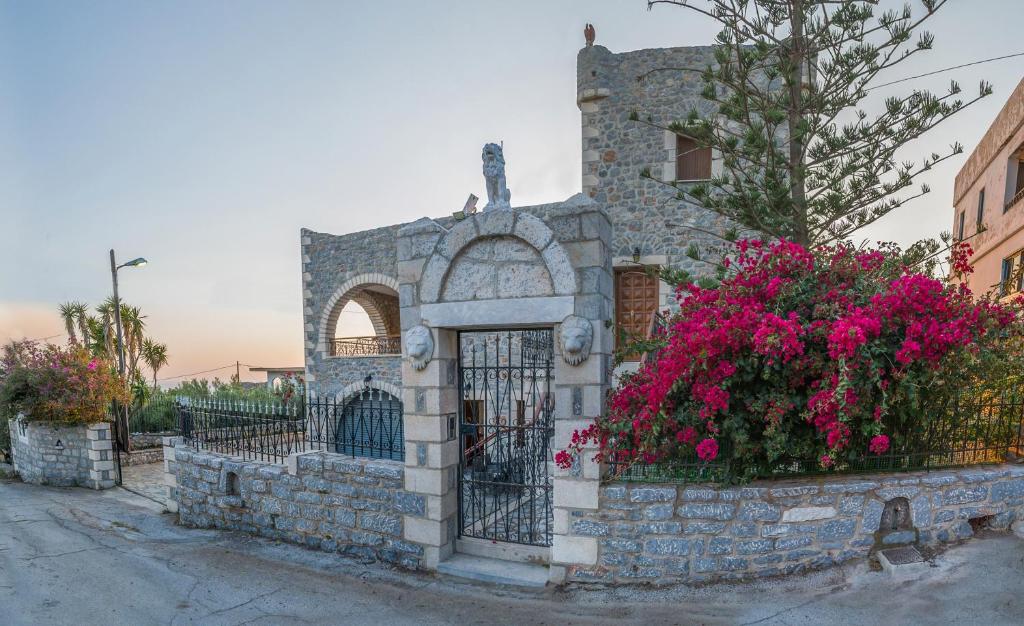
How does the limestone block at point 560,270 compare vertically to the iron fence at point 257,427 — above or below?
above

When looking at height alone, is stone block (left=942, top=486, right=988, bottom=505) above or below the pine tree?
below

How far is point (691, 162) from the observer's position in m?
11.0

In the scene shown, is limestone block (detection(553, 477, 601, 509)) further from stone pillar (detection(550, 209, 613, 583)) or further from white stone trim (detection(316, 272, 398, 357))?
white stone trim (detection(316, 272, 398, 357))

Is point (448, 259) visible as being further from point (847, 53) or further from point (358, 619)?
point (847, 53)

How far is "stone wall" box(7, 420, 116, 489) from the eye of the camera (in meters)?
9.68

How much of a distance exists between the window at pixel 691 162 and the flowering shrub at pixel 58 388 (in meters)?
11.9

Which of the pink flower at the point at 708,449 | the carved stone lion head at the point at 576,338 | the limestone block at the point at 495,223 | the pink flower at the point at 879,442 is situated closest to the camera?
the pink flower at the point at 879,442

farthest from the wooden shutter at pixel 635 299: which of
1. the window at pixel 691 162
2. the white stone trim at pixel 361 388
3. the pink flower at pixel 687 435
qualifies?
the pink flower at pixel 687 435

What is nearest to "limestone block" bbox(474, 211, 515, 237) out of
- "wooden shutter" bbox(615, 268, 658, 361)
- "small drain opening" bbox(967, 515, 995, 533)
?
"small drain opening" bbox(967, 515, 995, 533)

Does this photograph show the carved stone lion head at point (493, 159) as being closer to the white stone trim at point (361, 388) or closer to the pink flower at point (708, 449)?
the pink flower at point (708, 449)

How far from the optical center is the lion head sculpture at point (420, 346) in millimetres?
4629

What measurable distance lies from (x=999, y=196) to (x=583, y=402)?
13440 millimetres

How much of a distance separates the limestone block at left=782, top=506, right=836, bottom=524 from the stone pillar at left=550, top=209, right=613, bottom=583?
53.7 inches

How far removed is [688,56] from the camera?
10.9 m
